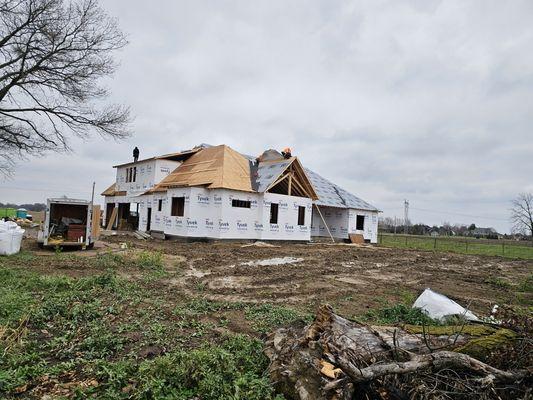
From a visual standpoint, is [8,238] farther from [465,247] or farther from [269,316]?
[465,247]

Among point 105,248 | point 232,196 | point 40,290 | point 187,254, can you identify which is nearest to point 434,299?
point 40,290

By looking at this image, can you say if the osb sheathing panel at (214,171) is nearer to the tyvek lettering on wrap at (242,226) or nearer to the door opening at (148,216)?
the door opening at (148,216)

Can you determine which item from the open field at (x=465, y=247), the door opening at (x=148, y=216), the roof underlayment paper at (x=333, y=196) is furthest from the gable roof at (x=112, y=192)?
the open field at (x=465, y=247)

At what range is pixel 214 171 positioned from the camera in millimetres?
23047

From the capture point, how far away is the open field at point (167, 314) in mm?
3607

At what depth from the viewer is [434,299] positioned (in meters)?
6.60

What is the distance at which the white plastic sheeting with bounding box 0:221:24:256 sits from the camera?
12.4 m

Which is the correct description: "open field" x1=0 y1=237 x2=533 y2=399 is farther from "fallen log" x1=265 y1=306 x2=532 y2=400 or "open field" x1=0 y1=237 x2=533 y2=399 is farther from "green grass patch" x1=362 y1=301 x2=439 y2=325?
"fallen log" x1=265 y1=306 x2=532 y2=400

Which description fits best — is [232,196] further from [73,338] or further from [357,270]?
[73,338]

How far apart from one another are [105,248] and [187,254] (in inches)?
163

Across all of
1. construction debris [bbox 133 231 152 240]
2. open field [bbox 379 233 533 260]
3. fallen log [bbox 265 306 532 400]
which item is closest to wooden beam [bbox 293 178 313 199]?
open field [bbox 379 233 533 260]

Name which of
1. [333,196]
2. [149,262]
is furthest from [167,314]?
[333,196]

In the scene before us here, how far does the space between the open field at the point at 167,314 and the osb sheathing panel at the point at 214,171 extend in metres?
9.72

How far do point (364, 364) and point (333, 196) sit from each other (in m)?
28.5
